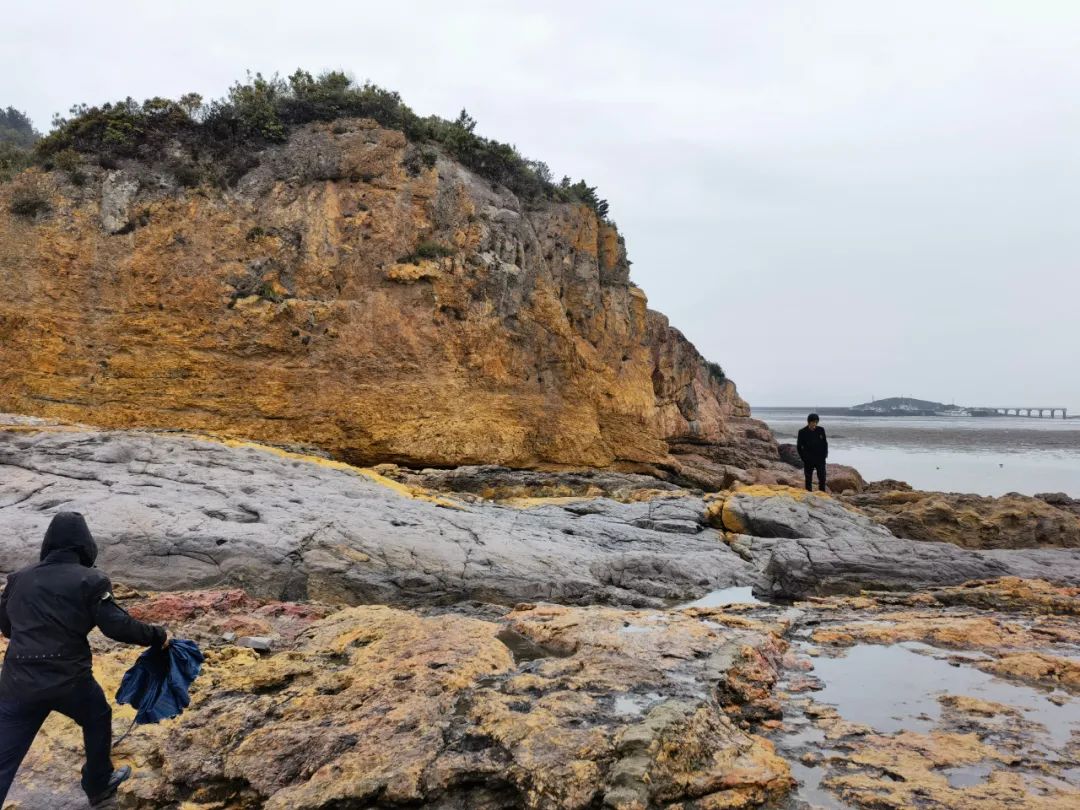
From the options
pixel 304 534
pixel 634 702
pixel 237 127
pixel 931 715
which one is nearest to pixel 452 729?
pixel 634 702

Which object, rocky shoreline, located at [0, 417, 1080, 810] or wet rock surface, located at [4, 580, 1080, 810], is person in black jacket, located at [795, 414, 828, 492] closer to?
rocky shoreline, located at [0, 417, 1080, 810]

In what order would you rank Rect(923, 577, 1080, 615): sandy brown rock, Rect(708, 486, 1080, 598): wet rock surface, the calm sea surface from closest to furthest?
Rect(923, 577, 1080, 615): sandy brown rock
Rect(708, 486, 1080, 598): wet rock surface
the calm sea surface

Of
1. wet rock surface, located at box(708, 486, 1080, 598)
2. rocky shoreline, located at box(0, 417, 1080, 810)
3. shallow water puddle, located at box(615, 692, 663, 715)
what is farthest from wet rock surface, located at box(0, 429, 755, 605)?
shallow water puddle, located at box(615, 692, 663, 715)

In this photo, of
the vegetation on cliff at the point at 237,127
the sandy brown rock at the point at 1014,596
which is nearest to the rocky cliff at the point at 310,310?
the vegetation on cliff at the point at 237,127

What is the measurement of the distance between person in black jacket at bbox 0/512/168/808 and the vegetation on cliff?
592 inches

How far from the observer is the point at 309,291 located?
16109 mm

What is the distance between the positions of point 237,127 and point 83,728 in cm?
1727

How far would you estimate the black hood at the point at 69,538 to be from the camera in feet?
12.8

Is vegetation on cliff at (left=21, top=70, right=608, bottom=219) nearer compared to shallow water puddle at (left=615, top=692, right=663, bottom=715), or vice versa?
shallow water puddle at (left=615, top=692, right=663, bottom=715)

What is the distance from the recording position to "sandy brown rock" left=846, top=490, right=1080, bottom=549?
12.8m

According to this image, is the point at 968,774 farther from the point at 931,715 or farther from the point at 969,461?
the point at 969,461

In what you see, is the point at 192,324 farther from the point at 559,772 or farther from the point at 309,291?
the point at 559,772

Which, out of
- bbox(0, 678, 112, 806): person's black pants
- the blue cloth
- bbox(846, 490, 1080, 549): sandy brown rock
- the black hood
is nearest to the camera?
bbox(0, 678, 112, 806): person's black pants

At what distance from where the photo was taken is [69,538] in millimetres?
3936
